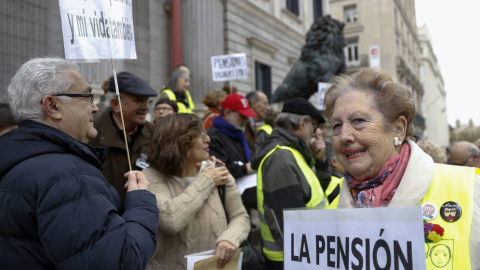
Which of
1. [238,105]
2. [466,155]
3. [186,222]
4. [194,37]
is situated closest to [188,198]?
[186,222]

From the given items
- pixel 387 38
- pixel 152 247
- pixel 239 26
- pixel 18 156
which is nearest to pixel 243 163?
pixel 152 247

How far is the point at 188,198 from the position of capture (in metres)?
2.72

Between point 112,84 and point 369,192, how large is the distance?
2550 mm

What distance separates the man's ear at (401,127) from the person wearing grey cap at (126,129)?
1.86m

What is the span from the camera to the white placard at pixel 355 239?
1309mm

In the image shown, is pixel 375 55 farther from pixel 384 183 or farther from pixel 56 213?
pixel 56 213

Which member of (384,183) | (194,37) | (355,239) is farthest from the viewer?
(194,37)

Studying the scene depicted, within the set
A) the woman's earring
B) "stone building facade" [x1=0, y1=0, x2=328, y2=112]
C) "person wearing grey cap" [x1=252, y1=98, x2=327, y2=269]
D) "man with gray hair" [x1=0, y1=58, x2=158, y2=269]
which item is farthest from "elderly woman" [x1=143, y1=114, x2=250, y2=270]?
"stone building facade" [x1=0, y1=0, x2=328, y2=112]

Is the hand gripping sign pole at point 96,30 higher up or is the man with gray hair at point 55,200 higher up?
the hand gripping sign pole at point 96,30

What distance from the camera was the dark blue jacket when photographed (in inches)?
62.0

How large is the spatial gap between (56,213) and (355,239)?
42.8 inches

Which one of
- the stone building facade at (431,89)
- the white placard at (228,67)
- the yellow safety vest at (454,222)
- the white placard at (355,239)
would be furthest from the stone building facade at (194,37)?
the stone building facade at (431,89)

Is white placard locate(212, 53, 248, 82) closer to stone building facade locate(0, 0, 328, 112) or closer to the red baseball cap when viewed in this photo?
stone building facade locate(0, 0, 328, 112)

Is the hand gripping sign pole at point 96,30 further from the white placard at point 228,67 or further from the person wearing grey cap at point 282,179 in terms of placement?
the white placard at point 228,67
